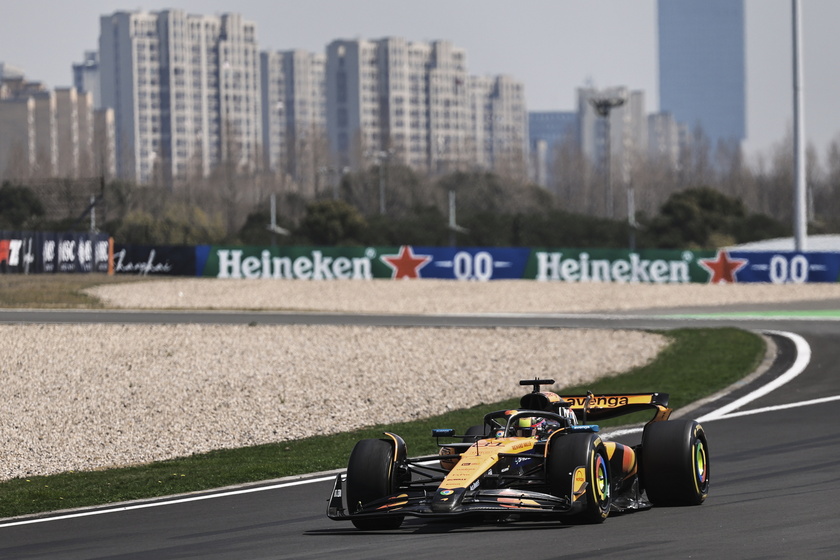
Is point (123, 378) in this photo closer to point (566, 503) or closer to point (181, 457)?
point (181, 457)

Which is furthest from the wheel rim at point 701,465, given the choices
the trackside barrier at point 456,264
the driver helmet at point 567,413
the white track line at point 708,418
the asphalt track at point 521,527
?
the trackside barrier at point 456,264

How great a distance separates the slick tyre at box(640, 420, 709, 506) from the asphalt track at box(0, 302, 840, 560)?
0.16 meters

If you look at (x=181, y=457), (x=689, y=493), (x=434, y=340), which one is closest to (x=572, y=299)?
(x=434, y=340)

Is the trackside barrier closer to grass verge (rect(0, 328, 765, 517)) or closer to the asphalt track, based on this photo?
grass verge (rect(0, 328, 765, 517))

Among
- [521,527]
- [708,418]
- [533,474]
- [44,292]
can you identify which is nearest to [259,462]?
[533,474]

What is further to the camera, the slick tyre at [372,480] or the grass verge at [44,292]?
the grass verge at [44,292]

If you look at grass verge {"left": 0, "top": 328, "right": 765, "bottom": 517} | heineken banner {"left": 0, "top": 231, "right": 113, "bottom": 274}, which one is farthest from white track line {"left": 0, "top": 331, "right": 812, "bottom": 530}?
heineken banner {"left": 0, "top": 231, "right": 113, "bottom": 274}

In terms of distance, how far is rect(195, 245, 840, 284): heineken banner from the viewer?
189ft

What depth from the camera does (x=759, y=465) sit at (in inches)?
601

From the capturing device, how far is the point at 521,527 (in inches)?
448

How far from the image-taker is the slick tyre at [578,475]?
36.2ft

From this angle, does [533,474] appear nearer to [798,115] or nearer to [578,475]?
[578,475]

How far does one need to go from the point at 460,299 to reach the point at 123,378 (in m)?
28.2

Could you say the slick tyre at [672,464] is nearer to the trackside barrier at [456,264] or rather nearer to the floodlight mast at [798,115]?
the floodlight mast at [798,115]
